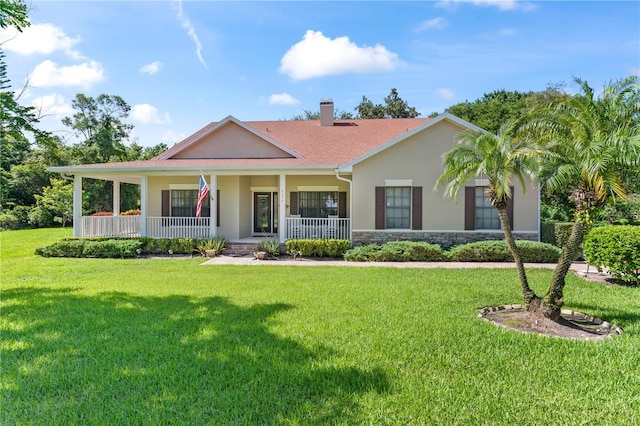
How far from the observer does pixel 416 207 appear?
13836 mm

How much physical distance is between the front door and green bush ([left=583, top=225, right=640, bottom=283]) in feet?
41.3

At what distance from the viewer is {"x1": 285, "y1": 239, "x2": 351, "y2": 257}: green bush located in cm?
1361

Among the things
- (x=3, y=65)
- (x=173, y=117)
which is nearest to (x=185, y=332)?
(x=3, y=65)

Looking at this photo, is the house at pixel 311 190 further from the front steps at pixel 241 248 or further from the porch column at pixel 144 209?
the front steps at pixel 241 248

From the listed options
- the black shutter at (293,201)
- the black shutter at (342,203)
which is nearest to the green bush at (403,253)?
the black shutter at (342,203)

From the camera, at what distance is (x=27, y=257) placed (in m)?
13.7

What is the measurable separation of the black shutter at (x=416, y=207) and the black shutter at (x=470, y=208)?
171 centimetres

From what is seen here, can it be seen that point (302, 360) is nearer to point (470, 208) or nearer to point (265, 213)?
point (470, 208)

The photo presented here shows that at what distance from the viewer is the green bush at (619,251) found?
872 cm

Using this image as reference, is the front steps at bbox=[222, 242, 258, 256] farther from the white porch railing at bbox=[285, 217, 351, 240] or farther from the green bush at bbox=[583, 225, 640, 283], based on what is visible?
the green bush at bbox=[583, 225, 640, 283]

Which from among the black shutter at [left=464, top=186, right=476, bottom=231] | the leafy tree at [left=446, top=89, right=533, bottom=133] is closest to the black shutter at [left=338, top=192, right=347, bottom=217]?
the black shutter at [left=464, top=186, right=476, bottom=231]

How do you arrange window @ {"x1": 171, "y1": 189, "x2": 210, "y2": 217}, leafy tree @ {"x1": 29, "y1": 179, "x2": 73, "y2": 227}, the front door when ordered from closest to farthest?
window @ {"x1": 171, "y1": 189, "x2": 210, "y2": 217} < the front door < leafy tree @ {"x1": 29, "y1": 179, "x2": 73, "y2": 227}

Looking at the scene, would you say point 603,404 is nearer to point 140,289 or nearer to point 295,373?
point 295,373

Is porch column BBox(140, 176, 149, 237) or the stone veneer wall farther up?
porch column BBox(140, 176, 149, 237)
